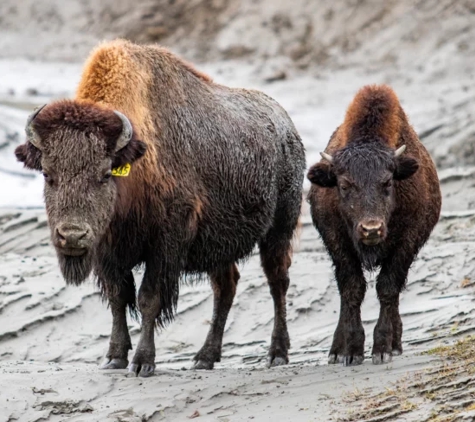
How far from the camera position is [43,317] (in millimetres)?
11062

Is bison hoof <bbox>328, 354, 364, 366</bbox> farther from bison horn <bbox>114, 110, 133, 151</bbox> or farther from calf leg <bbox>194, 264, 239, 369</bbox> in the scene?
bison horn <bbox>114, 110, 133, 151</bbox>

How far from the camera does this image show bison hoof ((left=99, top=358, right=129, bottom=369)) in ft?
29.9

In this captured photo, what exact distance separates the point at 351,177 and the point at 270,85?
12347mm

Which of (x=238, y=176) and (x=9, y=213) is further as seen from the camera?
(x=9, y=213)

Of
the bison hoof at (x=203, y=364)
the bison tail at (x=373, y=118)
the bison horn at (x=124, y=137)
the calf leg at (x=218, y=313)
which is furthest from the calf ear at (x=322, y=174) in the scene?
the bison hoof at (x=203, y=364)

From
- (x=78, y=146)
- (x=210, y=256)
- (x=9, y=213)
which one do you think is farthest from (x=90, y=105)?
(x=9, y=213)

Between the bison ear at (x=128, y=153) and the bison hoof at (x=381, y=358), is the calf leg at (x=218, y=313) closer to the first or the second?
the bison hoof at (x=381, y=358)

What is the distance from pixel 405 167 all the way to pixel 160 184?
1784 mm

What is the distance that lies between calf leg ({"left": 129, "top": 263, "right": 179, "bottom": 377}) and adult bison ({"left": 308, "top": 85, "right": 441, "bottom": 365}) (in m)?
1.28

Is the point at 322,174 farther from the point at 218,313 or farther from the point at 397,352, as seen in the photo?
the point at 218,313

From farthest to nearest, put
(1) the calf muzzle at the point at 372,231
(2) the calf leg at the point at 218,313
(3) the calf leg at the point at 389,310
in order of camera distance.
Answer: (2) the calf leg at the point at 218,313
(3) the calf leg at the point at 389,310
(1) the calf muzzle at the point at 372,231

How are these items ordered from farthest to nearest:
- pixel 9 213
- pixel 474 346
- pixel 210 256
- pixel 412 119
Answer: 1. pixel 412 119
2. pixel 9 213
3. pixel 210 256
4. pixel 474 346

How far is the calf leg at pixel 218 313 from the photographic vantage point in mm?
9859

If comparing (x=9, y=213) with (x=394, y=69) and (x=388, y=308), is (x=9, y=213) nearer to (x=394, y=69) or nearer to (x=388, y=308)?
(x=388, y=308)
